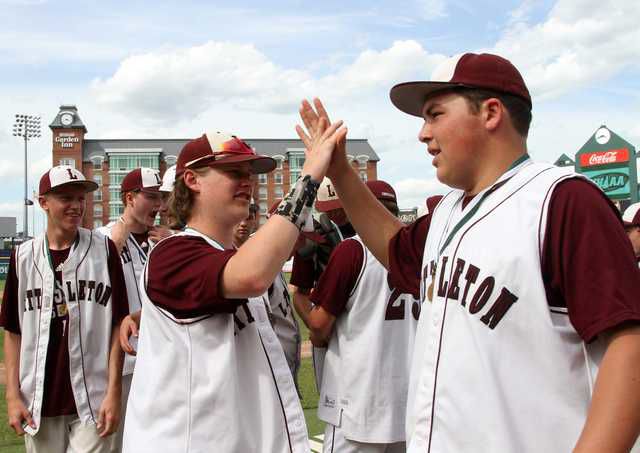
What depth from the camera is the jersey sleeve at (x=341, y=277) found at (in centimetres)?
398

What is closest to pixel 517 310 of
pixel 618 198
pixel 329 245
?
pixel 329 245

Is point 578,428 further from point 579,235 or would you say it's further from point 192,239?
point 192,239

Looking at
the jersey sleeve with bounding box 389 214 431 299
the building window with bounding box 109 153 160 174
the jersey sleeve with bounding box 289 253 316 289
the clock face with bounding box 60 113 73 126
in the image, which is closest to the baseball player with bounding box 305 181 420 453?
the jersey sleeve with bounding box 289 253 316 289

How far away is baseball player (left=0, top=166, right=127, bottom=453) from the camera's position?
4.16 m

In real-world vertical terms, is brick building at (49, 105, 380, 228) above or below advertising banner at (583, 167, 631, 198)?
above

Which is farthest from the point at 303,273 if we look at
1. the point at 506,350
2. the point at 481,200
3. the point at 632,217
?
the point at 506,350

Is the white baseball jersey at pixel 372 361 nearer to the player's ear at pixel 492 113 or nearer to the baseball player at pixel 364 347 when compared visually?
the baseball player at pixel 364 347

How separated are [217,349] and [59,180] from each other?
2420mm

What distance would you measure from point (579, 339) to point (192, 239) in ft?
4.80

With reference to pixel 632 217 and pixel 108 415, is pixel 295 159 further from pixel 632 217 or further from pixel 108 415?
pixel 108 415

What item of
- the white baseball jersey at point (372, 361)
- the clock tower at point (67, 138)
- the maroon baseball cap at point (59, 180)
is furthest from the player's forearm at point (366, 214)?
Result: the clock tower at point (67, 138)

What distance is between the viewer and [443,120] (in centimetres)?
223

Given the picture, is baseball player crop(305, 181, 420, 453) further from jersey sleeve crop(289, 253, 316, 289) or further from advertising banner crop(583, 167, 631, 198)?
advertising banner crop(583, 167, 631, 198)

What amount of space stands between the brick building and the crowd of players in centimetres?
7980
